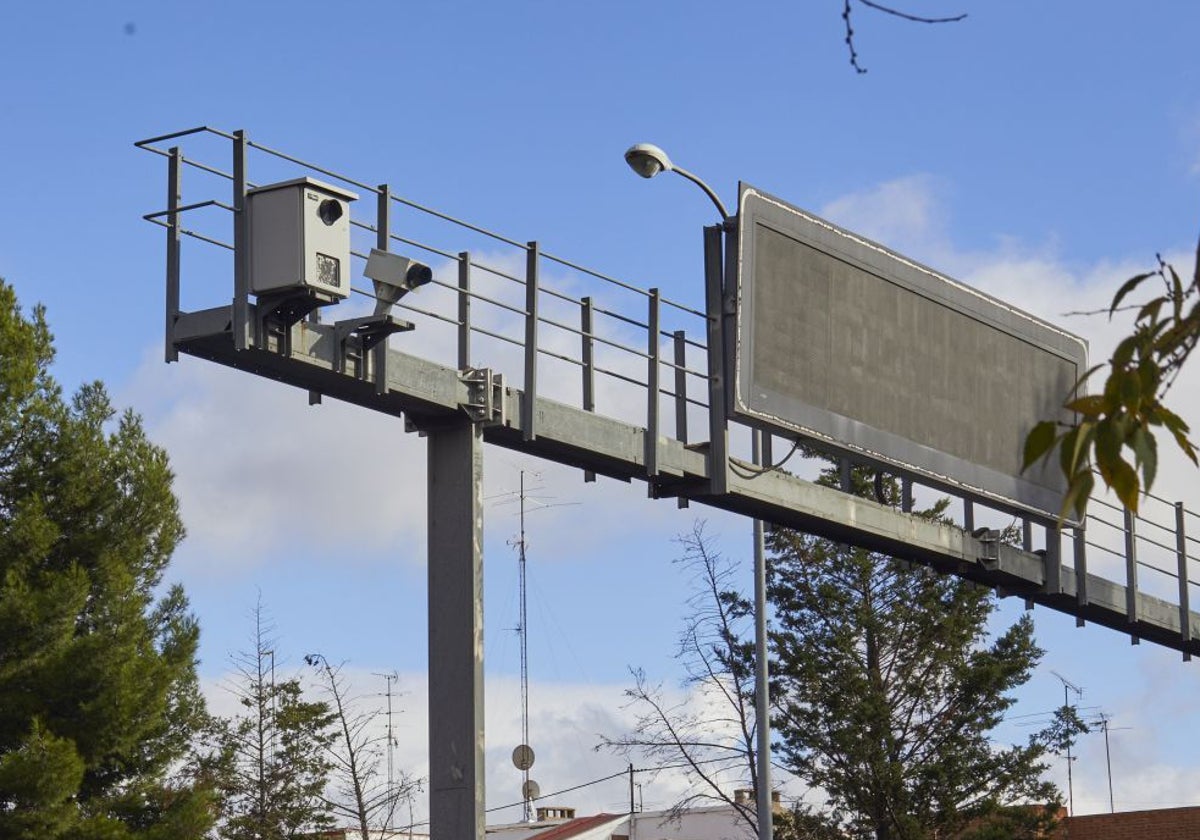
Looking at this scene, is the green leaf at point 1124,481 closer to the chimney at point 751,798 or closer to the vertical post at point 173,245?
the vertical post at point 173,245

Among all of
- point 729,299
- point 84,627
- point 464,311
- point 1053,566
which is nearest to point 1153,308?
point 464,311

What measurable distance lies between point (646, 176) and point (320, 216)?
11.3 feet

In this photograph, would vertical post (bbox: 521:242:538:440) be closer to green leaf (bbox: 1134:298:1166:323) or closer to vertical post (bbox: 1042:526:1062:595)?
vertical post (bbox: 1042:526:1062:595)

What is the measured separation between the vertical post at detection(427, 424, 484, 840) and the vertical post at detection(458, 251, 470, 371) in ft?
1.60

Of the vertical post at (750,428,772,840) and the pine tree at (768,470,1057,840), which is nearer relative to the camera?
the vertical post at (750,428,772,840)

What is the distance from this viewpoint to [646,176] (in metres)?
14.9

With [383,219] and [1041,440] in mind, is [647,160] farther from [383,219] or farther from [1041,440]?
[1041,440]

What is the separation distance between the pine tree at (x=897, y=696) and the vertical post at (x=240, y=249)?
78.7 ft

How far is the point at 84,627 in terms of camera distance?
29.0 metres

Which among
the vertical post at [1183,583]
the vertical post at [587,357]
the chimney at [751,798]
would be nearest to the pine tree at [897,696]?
the chimney at [751,798]

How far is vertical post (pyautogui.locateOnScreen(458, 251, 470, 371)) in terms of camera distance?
13.4m

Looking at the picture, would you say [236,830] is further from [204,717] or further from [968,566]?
[968,566]

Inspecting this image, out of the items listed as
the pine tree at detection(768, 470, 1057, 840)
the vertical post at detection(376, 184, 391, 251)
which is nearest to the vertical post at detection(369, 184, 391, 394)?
the vertical post at detection(376, 184, 391, 251)

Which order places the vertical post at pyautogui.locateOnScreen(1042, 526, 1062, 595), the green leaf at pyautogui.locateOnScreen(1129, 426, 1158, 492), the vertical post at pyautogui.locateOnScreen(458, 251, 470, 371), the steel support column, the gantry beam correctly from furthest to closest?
the steel support column
the vertical post at pyautogui.locateOnScreen(1042, 526, 1062, 595)
the vertical post at pyautogui.locateOnScreen(458, 251, 470, 371)
the gantry beam
the green leaf at pyautogui.locateOnScreen(1129, 426, 1158, 492)
